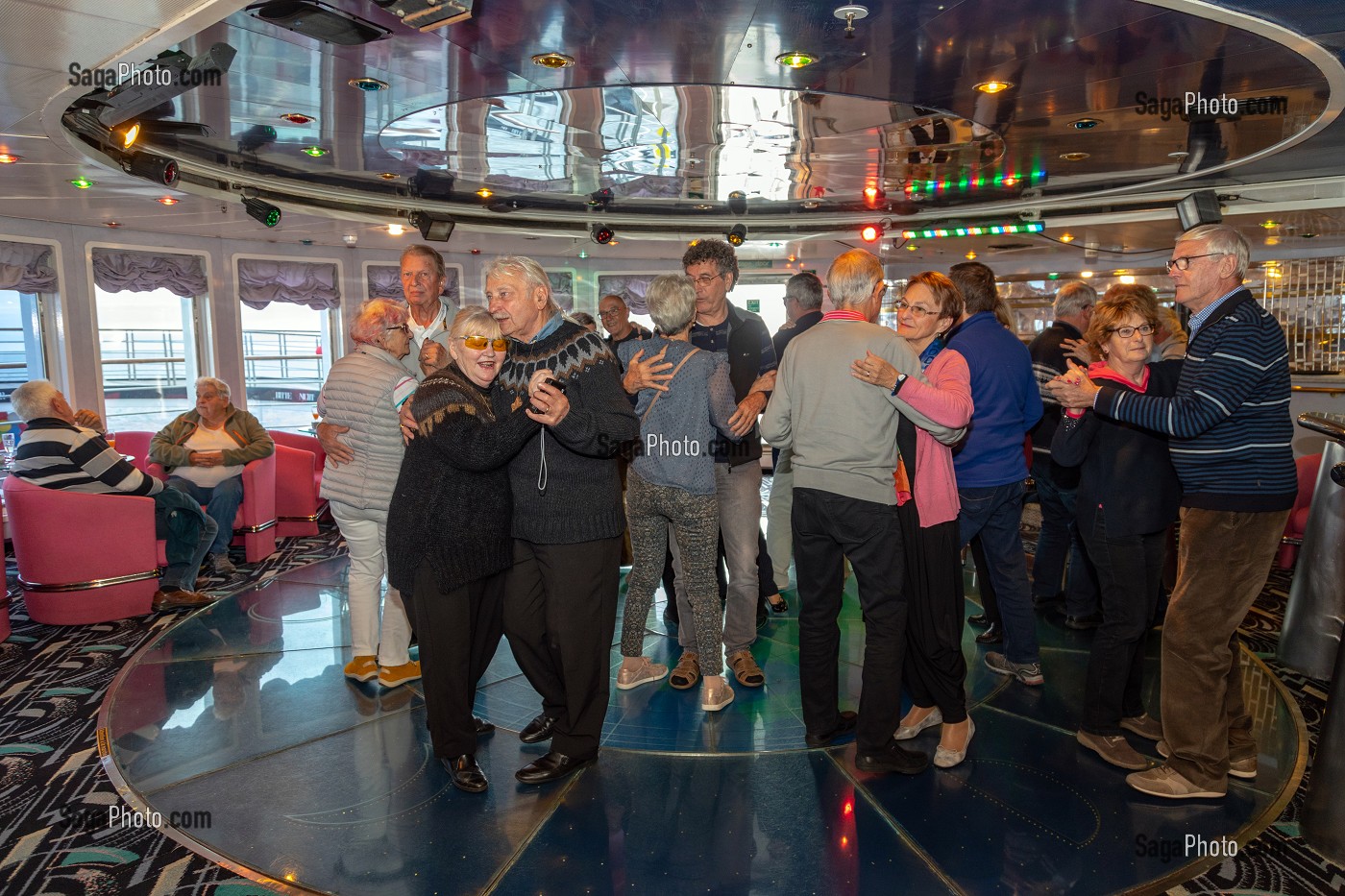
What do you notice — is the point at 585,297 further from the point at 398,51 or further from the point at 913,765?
the point at 913,765

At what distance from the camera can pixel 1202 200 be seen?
815cm

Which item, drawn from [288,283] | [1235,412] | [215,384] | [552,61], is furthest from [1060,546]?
[288,283]

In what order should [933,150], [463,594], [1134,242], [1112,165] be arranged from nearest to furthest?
[463,594] < [933,150] < [1112,165] < [1134,242]

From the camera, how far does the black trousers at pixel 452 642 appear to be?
2.92 metres

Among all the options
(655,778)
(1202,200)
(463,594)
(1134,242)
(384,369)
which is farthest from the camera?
(1134,242)

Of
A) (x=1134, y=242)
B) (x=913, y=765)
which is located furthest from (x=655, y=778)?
(x=1134, y=242)

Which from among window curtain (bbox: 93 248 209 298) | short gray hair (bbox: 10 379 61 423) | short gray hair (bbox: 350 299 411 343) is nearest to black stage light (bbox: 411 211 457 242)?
window curtain (bbox: 93 248 209 298)

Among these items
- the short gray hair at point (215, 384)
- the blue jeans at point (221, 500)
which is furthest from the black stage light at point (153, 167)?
the blue jeans at point (221, 500)

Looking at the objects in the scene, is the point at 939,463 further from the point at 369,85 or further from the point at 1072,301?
the point at 369,85

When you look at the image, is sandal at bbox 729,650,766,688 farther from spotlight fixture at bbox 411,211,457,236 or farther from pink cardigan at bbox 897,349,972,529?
spotlight fixture at bbox 411,211,457,236

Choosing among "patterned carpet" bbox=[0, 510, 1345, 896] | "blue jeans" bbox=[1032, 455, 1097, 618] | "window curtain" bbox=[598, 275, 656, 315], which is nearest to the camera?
"patterned carpet" bbox=[0, 510, 1345, 896]

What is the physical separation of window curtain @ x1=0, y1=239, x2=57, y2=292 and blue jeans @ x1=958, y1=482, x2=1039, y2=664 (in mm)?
9849

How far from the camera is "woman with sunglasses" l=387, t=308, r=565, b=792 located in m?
2.79

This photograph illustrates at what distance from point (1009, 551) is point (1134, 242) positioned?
29.1ft
